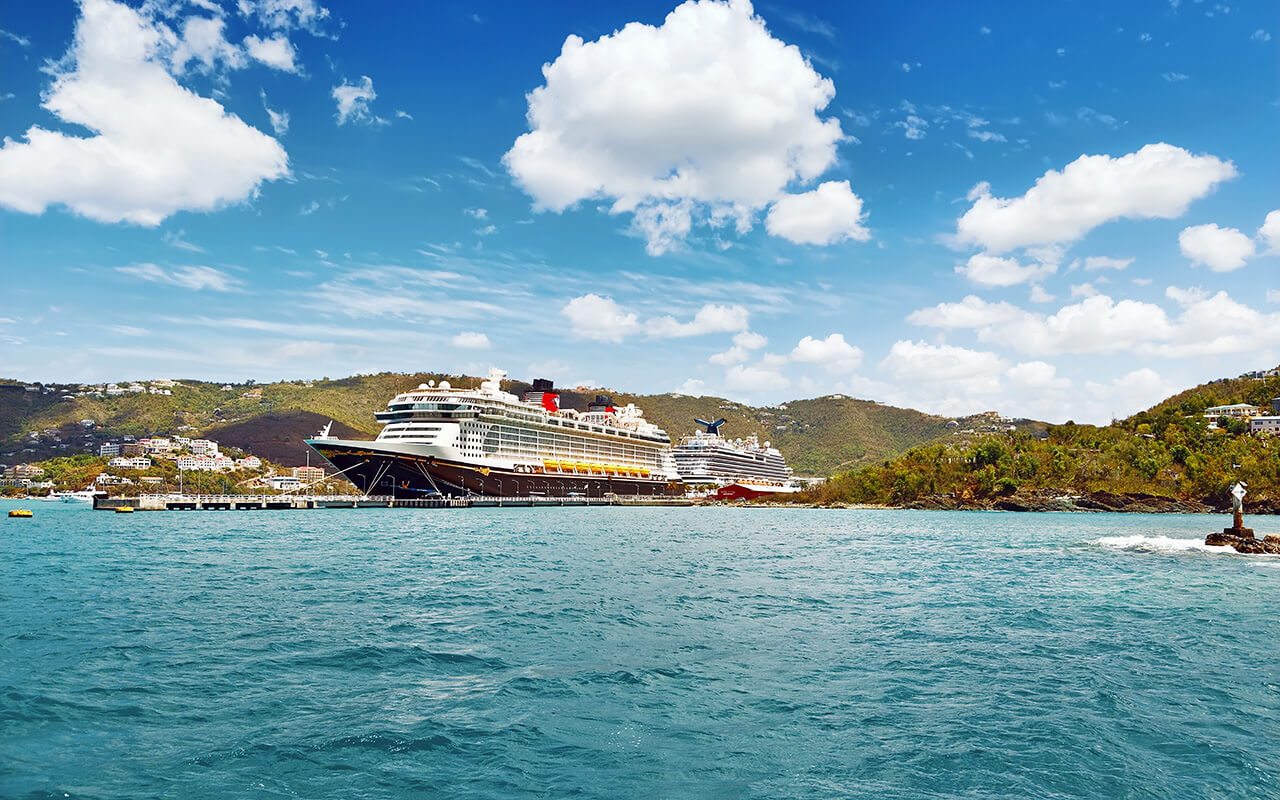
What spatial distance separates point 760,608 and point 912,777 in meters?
11.3

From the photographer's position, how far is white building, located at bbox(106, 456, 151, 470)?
159 meters

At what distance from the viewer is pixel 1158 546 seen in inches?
1617

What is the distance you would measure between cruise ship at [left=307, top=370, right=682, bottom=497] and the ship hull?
12 cm

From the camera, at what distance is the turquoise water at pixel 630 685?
343 inches

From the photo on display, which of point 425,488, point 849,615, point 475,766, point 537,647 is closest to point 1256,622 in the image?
point 849,615

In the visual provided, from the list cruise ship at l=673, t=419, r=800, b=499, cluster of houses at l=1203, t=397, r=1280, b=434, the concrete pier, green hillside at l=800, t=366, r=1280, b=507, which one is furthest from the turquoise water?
cruise ship at l=673, t=419, r=800, b=499

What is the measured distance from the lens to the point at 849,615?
1923 centimetres

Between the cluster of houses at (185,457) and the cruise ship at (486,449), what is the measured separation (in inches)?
3872

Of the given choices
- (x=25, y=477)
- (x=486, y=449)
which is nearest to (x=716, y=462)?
(x=486, y=449)

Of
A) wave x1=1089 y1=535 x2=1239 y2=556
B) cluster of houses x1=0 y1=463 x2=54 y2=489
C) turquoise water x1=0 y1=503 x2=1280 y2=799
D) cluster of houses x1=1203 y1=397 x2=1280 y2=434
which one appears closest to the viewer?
turquoise water x1=0 y1=503 x2=1280 y2=799

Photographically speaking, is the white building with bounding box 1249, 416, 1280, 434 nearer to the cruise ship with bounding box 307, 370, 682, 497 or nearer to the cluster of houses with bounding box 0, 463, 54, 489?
the cruise ship with bounding box 307, 370, 682, 497

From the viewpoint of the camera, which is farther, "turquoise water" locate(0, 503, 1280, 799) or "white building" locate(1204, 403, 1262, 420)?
"white building" locate(1204, 403, 1262, 420)

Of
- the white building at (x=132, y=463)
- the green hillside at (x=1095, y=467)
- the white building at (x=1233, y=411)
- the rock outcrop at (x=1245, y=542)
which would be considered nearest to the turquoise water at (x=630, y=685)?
the rock outcrop at (x=1245, y=542)

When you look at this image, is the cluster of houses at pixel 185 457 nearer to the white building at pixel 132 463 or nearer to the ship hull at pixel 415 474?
the white building at pixel 132 463
